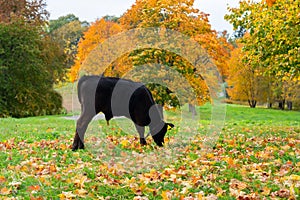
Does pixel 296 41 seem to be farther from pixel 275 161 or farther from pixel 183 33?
pixel 183 33

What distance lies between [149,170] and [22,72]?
2416 cm

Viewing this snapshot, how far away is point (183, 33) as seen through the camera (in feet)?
67.6

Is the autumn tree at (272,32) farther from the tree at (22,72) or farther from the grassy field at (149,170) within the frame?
the tree at (22,72)

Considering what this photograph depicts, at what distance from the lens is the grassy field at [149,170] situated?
5.09 m

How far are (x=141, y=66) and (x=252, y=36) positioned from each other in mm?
5356

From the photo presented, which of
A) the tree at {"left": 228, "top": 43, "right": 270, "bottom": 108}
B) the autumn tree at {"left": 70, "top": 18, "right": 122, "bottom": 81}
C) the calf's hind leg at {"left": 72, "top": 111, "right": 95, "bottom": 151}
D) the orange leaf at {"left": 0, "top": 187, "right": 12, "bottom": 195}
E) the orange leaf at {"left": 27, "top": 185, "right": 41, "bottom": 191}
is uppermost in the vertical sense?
the autumn tree at {"left": 70, "top": 18, "right": 122, "bottom": 81}

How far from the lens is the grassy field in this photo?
5094 mm

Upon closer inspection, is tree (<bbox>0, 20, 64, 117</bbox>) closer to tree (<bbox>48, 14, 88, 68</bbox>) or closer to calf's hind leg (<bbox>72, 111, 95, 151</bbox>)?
tree (<bbox>48, 14, 88, 68</bbox>)

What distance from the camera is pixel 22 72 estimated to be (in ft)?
94.4

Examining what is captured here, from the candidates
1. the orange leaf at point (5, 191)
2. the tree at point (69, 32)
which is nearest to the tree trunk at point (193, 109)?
the orange leaf at point (5, 191)

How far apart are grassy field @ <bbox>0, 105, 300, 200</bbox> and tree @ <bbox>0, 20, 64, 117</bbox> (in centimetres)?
1904

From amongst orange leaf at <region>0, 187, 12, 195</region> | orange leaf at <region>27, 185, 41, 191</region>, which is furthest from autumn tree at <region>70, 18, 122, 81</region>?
orange leaf at <region>0, 187, 12, 195</region>

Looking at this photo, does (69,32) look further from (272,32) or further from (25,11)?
(272,32)

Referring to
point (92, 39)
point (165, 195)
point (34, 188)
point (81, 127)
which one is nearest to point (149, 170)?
point (165, 195)
